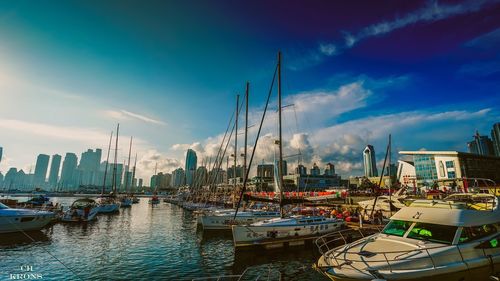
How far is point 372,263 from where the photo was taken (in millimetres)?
8812

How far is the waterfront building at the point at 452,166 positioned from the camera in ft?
180

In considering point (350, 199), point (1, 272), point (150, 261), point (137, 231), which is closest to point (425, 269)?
point (150, 261)

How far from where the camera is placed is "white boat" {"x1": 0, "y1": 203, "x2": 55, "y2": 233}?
80.1 feet

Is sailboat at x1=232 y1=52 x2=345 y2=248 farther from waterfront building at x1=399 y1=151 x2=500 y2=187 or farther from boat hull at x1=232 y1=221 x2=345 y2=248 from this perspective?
waterfront building at x1=399 y1=151 x2=500 y2=187

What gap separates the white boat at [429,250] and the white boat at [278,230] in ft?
30.7

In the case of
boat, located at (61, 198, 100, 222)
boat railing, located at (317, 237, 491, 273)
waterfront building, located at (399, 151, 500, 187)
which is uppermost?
waterfront building, located at (399, 151, 500, 187)

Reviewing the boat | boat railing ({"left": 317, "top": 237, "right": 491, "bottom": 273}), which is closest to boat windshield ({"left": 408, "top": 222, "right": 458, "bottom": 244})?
boat railing ({"left": 317, "top": 237, "right": 491, "bottom": 273})

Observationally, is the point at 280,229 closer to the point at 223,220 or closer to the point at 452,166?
the point at 223,220

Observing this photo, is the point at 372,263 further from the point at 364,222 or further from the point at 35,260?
the point at 35,260

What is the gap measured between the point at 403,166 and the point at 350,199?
41745mm

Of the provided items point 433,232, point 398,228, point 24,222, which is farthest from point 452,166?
point 24,222

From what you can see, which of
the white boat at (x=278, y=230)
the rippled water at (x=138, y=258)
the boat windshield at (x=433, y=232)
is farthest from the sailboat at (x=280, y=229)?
the boat windshield at (x=433, y=232)

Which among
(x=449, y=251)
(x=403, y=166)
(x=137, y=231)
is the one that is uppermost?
(x=403, y=166)

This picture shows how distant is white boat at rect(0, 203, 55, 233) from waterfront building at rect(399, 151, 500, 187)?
69.0 metres
